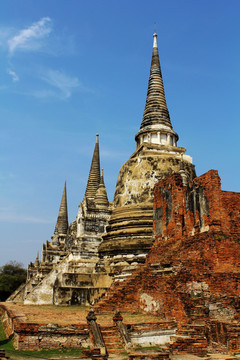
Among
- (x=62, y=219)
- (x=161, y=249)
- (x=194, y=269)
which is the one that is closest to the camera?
(x=194, y=269)

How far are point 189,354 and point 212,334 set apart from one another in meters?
1.33

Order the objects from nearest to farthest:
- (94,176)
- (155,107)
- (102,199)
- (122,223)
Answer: (122,223), (102,199), (155,107), (94,176)

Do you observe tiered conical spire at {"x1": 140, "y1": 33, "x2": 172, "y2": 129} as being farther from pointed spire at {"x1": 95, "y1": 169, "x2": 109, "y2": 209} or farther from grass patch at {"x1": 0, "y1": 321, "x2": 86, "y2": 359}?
grass patch at {"x1": 0, "y1": 321, "x2": 86, "y2": 359}

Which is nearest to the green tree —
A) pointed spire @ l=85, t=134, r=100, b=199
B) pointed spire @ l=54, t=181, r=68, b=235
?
pointed spire @ l=54, t=181, r=68, b=235

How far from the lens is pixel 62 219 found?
46281 millimetres

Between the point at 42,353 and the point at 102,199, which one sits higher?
the point at 102,199

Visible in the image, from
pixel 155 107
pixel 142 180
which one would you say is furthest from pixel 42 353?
pixel 155 107

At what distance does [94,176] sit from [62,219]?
15.6 meters

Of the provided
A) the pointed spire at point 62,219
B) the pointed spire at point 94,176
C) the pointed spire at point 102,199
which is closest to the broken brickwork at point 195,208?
the pointed spire at point 102,199

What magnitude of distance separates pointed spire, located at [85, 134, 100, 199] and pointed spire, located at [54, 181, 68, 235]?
1465cm

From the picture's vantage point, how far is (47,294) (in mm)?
20031

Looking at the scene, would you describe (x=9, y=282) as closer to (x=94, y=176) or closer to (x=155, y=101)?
(x=94, y=176)

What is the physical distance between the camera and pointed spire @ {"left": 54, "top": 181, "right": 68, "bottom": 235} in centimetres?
4519

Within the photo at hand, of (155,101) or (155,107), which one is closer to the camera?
(155,107)
